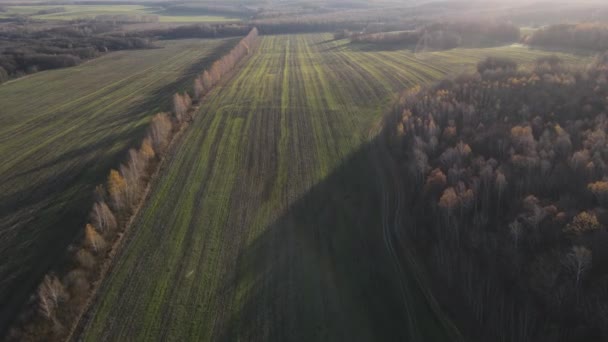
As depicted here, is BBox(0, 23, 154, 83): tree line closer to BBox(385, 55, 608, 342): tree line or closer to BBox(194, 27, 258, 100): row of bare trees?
BBox(194, 27, 258, 100): row of bare trees

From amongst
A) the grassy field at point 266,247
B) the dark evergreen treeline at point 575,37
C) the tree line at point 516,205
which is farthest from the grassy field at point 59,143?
the dark evergreen treeline at point 575,37

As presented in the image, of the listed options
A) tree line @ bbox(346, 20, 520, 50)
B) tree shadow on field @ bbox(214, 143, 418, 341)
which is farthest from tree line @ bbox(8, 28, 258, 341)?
tree line @ bbox(346, 20, 520, 50)

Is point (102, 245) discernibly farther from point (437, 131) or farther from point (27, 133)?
point (27, 133)

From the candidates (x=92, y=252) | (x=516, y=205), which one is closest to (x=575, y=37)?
(x=516, y=205)

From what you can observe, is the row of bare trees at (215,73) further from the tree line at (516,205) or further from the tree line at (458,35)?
the tree line at (458,35)

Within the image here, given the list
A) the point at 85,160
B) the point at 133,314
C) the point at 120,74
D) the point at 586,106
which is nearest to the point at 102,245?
the point at 133,314

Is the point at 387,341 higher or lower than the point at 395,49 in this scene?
lower
